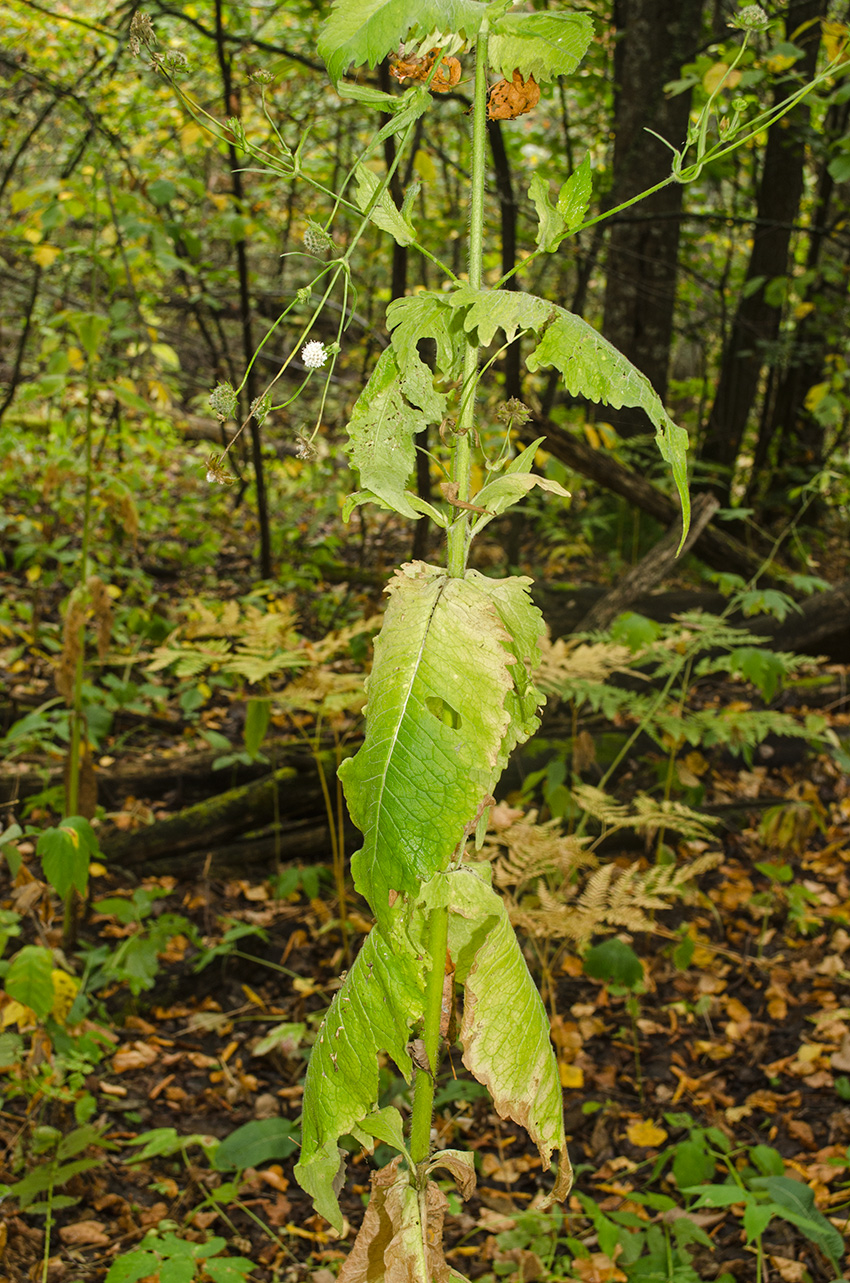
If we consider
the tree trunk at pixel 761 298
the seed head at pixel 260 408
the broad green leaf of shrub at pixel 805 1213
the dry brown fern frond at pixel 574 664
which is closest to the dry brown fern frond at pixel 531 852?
the dry brown fern frond at pixel 574 664

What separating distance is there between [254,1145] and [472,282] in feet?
7.17

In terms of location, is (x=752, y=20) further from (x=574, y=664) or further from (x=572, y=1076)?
(x=572, y=1076)

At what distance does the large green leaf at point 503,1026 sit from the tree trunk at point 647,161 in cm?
532

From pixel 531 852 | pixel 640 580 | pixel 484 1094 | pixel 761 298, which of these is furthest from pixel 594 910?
pixel 761 298

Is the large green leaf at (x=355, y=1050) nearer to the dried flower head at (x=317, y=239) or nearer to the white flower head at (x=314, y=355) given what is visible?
the white flower head at (x=314, y=355)

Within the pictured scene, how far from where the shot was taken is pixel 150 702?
16.1ft

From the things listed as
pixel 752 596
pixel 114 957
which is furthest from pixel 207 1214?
pixel 752 596

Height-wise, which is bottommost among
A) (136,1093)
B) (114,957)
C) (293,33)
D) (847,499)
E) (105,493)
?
(136,1093)

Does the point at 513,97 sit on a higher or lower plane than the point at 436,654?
higher

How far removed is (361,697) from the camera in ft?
9.10

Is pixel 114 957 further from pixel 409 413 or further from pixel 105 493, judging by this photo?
pixel 409 413

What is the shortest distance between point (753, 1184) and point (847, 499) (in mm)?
7285

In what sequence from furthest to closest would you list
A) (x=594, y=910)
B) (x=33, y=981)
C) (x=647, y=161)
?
(x=647, y=161)
(x=594, y=910)
(x=33, y=981)

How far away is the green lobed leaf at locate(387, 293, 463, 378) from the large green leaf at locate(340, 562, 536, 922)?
0.26 metres
